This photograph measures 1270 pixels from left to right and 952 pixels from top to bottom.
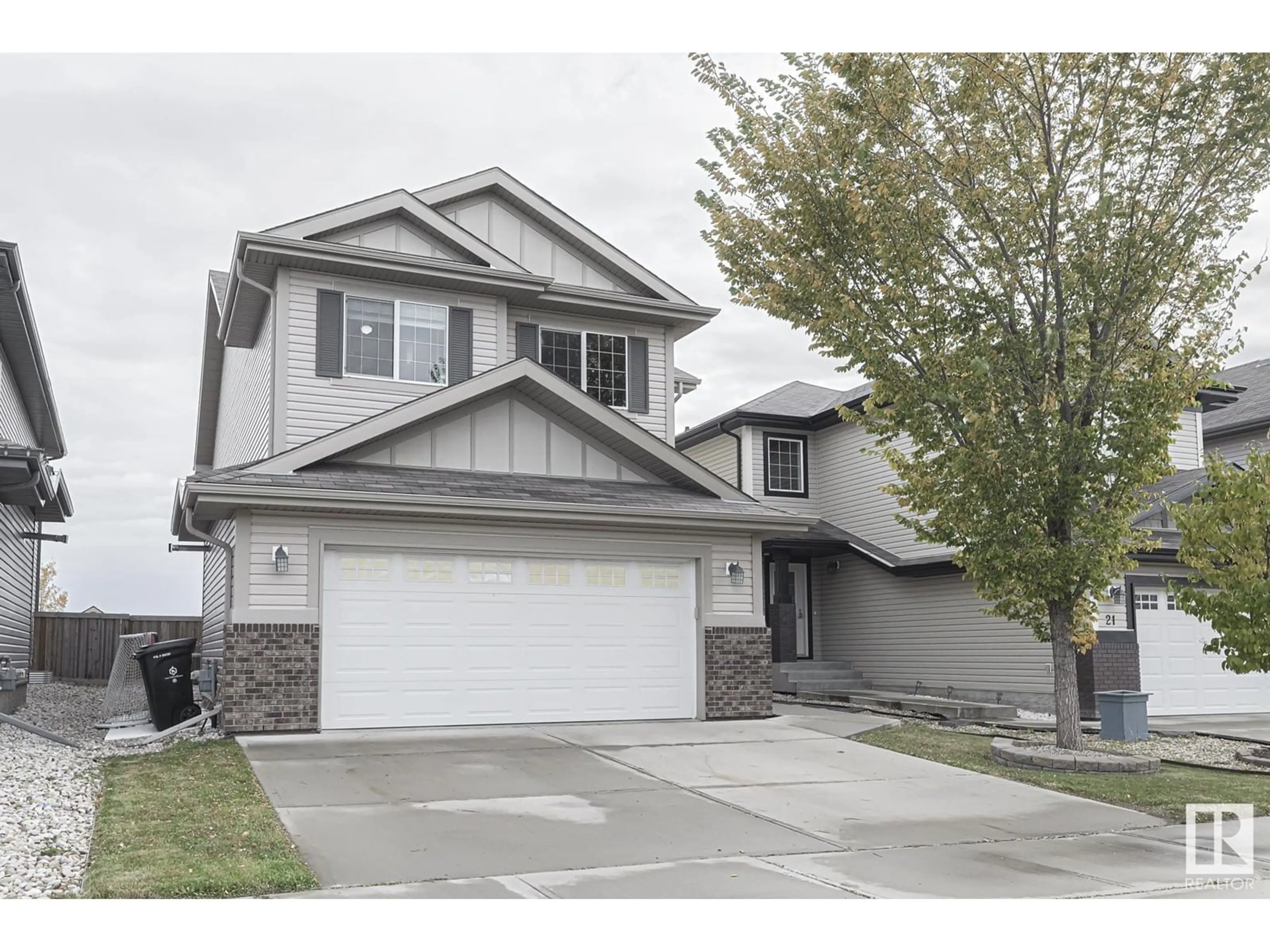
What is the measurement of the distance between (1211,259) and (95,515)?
81.0ft

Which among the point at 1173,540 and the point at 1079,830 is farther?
the point at 1173,540

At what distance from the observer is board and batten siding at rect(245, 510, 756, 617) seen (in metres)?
12.5

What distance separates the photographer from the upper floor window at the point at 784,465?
24.0 meters

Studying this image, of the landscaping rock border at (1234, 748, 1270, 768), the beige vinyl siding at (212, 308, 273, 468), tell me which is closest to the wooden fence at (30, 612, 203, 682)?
the beige vinyl siding at (212, 308, 273, 468)

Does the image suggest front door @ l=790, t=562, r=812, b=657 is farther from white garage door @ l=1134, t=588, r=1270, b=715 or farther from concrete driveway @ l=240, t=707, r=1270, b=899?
concrete driveway @ l=240, t=707, r=1270, b=899

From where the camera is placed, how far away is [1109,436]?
12.0m

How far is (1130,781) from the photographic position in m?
10.9

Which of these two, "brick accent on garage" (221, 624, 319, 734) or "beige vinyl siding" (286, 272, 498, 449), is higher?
"beige vinyl siding" (286, 272, 498, 449)

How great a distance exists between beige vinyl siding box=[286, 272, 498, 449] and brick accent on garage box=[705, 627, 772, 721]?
5.04 metres

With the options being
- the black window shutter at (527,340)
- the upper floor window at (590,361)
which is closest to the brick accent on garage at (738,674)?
the upper floor window at (590,361)

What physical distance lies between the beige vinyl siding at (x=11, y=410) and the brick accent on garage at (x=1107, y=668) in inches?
663

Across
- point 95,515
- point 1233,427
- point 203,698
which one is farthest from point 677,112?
point 95,515

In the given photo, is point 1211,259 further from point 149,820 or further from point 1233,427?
point 1233,427

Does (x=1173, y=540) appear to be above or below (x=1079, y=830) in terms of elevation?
above
